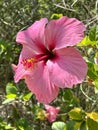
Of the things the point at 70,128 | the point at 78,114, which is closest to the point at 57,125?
the point at 70,128

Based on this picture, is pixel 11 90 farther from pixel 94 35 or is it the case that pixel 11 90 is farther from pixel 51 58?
pixel 51 58

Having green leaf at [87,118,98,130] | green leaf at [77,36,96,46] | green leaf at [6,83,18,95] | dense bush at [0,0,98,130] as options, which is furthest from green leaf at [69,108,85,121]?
green leaf at [6,83,18,95]

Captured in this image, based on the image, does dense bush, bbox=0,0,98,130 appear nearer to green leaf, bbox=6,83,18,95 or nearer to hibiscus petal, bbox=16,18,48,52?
green leaf, bbox=6,83,18,95

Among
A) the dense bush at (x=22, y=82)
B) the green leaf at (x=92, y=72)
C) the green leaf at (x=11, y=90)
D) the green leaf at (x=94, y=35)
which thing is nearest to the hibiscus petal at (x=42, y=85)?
the green leaf at (x=92, y=72)

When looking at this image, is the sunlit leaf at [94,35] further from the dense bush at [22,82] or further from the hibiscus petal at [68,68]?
the dense bush at [22,82]

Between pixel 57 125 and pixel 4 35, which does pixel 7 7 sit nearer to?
pixel 4 35

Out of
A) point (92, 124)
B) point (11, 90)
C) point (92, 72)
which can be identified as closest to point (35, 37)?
point (92, 72)
